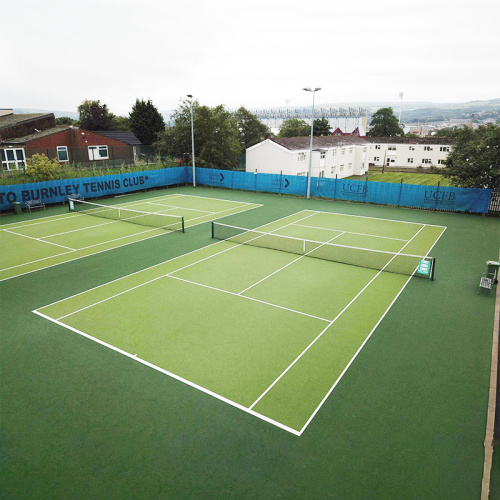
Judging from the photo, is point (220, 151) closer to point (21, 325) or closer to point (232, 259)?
point (232, 259)

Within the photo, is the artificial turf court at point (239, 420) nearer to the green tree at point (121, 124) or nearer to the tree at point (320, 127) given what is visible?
the green tree at point (121, 124)

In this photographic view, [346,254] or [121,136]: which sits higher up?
[121,136]

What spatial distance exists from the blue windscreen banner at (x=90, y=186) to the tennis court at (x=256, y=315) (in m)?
15.6

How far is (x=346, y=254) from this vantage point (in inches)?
698

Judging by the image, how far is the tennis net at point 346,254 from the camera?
15.6 meters

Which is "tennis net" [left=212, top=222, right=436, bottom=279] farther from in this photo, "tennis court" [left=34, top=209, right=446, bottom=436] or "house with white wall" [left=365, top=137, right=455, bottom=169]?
"house with white wall" [left=365, top=137, right=455, bottom=169]

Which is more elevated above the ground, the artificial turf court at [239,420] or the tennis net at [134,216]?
the tennis net at [134,216]

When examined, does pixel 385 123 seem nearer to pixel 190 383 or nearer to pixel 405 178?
pixel 405 178

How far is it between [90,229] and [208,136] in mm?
23061

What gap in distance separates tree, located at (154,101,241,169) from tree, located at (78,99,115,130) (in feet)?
99.0

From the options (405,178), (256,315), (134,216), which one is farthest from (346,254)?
(405,178)

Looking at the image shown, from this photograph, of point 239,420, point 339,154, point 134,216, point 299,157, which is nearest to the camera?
point 239,420

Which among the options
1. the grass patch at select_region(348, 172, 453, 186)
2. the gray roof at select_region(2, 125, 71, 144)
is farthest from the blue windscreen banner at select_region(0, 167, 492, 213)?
the grass patch at select_region(348, 172, 453, 186)

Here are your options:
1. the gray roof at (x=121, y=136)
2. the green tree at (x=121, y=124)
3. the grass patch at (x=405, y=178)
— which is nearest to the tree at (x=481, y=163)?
the grass patch at (x=405, y=178)
